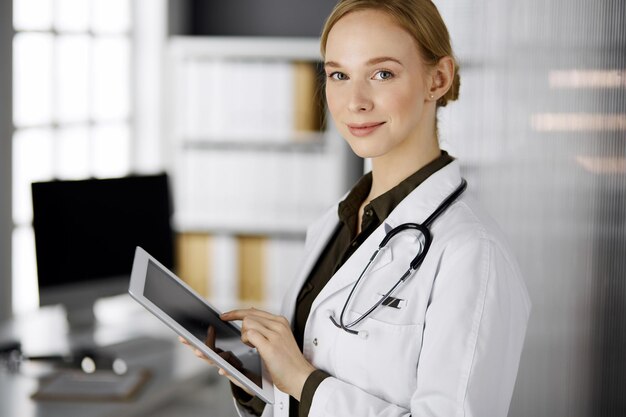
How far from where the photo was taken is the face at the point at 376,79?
1329 millimetres

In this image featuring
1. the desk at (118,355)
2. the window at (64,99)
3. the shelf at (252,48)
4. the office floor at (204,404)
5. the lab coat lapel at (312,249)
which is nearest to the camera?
the lab coat lapel at (312,249)

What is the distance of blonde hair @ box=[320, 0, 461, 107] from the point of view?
→ 1.33 m

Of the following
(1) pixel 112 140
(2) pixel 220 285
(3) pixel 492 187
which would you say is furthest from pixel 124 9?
(3) pixel 492 187

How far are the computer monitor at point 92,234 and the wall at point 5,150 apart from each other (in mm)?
462

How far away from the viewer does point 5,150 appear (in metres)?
2.98

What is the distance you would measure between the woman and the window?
6.51 ft

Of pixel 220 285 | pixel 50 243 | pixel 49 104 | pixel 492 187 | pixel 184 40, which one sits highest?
pixel 184 40

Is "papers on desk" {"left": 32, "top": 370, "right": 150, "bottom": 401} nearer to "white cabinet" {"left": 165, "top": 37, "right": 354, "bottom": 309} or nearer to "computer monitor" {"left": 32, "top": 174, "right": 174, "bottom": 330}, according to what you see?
"computer monitor" {"left": 32, "top": 174, "right": 174, "bottom": 330}

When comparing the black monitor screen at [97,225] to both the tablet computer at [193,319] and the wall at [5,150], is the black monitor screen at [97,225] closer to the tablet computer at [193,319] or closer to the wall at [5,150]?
the wall at [5,150]

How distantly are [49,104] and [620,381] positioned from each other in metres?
2.38

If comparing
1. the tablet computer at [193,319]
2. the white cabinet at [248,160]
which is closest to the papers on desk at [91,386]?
the tablet computer at [193,319]

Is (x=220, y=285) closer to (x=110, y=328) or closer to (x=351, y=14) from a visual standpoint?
(x=110, y=328)

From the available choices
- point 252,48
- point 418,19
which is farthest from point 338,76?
point 252,48

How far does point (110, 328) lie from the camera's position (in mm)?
2803
